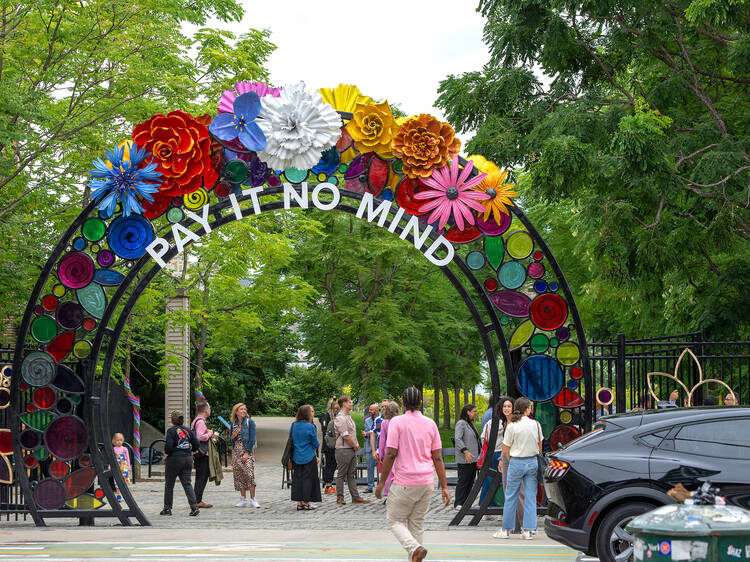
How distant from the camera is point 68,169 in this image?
19.8 m

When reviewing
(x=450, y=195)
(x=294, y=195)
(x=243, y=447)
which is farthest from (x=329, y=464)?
(x=450, y=195)

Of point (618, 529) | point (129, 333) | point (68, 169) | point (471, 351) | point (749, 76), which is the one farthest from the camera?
point (471, 351)

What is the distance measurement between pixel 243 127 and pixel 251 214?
1.27 metres

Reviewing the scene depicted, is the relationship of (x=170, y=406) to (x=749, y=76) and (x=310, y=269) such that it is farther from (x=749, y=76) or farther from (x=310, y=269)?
(x=749, y=76)

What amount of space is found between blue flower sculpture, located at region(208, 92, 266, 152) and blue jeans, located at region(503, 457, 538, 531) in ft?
19.1

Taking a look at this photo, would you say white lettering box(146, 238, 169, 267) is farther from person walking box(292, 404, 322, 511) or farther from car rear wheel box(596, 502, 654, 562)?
car rear wheel box(596, 502, 654, 562)

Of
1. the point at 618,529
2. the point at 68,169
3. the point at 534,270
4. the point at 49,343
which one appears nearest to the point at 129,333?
the point at 68,169

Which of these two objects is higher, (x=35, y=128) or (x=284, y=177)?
(x=35, y=128)

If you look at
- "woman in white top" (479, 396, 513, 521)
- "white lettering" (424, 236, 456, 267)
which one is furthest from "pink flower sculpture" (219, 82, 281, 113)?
"woman in white top" (479, 396, 513, 521)

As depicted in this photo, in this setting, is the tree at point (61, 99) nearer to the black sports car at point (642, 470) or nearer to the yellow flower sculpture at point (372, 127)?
the yellow flower sculpture at point (372, 127)

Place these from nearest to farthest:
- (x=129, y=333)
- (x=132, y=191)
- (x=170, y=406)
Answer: (x=132, y=191) → (x=129, y=333) → (x=170, y=406)

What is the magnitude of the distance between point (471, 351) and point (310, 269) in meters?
7.44

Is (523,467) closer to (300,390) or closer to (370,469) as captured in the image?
(370,469)

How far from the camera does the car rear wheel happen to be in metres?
9.16
